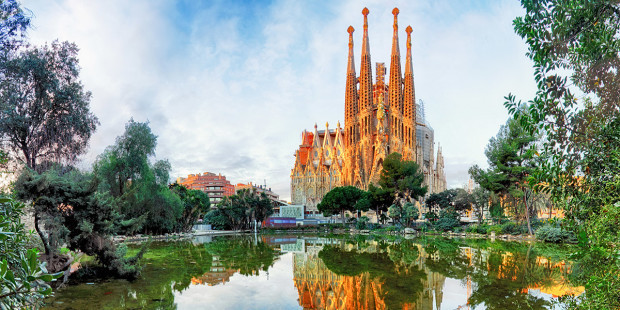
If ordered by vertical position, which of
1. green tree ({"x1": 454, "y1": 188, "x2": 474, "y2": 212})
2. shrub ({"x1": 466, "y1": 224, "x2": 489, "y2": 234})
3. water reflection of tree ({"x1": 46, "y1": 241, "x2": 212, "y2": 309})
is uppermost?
green tree ({"x1": 454, "y1": 188, "x2": 474, "y2": 212})

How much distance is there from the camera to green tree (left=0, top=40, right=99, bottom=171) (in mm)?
13141

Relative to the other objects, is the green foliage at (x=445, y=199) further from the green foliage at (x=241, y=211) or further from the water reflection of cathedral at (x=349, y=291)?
the water reflection of cathedral at (x=349, y=291)

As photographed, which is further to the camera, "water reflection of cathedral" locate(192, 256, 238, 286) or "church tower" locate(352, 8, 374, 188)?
"church tower" locate(352, 8, 374, 188)

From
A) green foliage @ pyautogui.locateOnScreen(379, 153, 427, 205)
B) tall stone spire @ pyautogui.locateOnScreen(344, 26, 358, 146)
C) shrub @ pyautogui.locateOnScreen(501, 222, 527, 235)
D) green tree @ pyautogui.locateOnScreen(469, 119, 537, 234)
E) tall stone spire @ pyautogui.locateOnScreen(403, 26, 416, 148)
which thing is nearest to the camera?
green tree @ pyautogui.locateOnScreen(469, 119, 537, 234)

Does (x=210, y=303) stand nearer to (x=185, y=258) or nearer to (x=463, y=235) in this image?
(x=185, y=258)

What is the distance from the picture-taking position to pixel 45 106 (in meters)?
14.1

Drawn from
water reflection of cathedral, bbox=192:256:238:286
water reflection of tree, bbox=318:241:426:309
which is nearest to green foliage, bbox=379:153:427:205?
water reflection of tree, bbox=318:241:426:309

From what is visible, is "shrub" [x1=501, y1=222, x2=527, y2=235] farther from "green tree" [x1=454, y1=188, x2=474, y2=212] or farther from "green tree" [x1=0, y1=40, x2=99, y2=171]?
"green tree" [x1=0, y1=40, x2=99, y2=171]

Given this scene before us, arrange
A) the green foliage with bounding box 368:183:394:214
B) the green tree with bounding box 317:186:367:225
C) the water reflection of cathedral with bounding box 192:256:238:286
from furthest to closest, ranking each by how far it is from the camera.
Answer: the green tree with bounding box 317:186:367:225
the green foliage with bounding box 368:183:394:214
the water reflection of cathedral with bounding box 192:256:238:286

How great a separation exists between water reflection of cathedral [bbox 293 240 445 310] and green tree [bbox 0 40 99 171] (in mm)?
10963

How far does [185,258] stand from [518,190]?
23836 mm

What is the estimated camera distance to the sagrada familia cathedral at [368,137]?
60344 mm

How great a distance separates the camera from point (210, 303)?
8.30 meters

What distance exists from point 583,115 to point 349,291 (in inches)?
271
